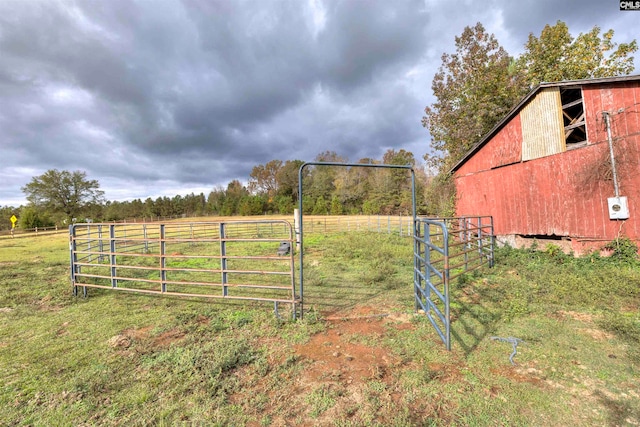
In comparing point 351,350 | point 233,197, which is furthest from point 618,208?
point 233,197

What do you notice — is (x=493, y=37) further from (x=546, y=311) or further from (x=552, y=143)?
(x=546, y=311)

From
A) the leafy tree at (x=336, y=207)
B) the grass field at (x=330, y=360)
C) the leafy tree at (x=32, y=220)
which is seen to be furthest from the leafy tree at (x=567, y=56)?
the leafy tree at (x=32, y=220)

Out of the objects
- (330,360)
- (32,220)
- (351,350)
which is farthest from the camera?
(32,220)

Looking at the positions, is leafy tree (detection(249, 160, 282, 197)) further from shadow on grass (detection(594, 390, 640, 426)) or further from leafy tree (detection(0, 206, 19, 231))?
shadow on grass (detection(594, 390, 640, 426))

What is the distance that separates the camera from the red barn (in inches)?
270

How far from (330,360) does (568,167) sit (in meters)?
9.40

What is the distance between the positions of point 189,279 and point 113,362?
394cm

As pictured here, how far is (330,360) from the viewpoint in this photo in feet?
10.4

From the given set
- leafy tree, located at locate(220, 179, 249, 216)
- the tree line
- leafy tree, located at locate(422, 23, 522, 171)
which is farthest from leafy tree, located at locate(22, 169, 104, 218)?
leafy tree, located at locate(422, 23, 522, 171)

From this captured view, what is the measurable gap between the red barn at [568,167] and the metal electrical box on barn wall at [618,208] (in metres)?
0.02

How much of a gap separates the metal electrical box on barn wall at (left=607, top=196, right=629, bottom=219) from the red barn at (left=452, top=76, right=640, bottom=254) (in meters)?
0.02

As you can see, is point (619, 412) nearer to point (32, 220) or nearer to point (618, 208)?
point (618, 208)

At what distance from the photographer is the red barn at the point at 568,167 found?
270 inches

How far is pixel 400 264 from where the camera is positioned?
8.31 m
